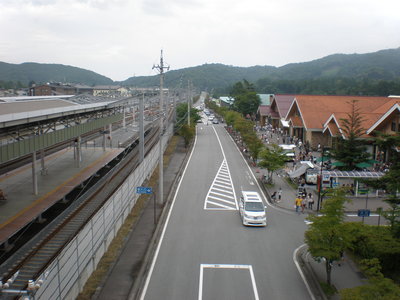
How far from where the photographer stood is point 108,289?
10.9 meters

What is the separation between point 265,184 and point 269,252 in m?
10.9

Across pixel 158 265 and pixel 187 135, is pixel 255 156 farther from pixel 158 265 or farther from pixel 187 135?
pixel 158 265

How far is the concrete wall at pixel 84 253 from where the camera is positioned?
342 inches

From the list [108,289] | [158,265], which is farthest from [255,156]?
[108,289]

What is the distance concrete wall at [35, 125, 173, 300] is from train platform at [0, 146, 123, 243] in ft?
11.4

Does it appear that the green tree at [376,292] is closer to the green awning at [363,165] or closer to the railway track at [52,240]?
the railway track at [52,240]

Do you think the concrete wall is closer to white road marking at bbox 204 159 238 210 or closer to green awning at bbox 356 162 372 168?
white road marking at bbox 204 159 238 210

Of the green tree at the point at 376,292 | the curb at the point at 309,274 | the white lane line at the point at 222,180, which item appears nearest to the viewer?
the green tree at the point at 376,292

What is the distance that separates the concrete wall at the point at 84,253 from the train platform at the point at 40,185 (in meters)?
3.48

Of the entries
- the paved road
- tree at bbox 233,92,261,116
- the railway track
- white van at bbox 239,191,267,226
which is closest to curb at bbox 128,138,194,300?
the paved road

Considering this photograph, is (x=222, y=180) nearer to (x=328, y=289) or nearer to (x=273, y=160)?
(x=273, y=160)

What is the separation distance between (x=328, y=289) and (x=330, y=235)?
161cm

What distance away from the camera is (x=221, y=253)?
13773 millimetres

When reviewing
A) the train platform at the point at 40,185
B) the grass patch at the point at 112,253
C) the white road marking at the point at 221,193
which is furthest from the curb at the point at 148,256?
the train platform at the point at 40,185
